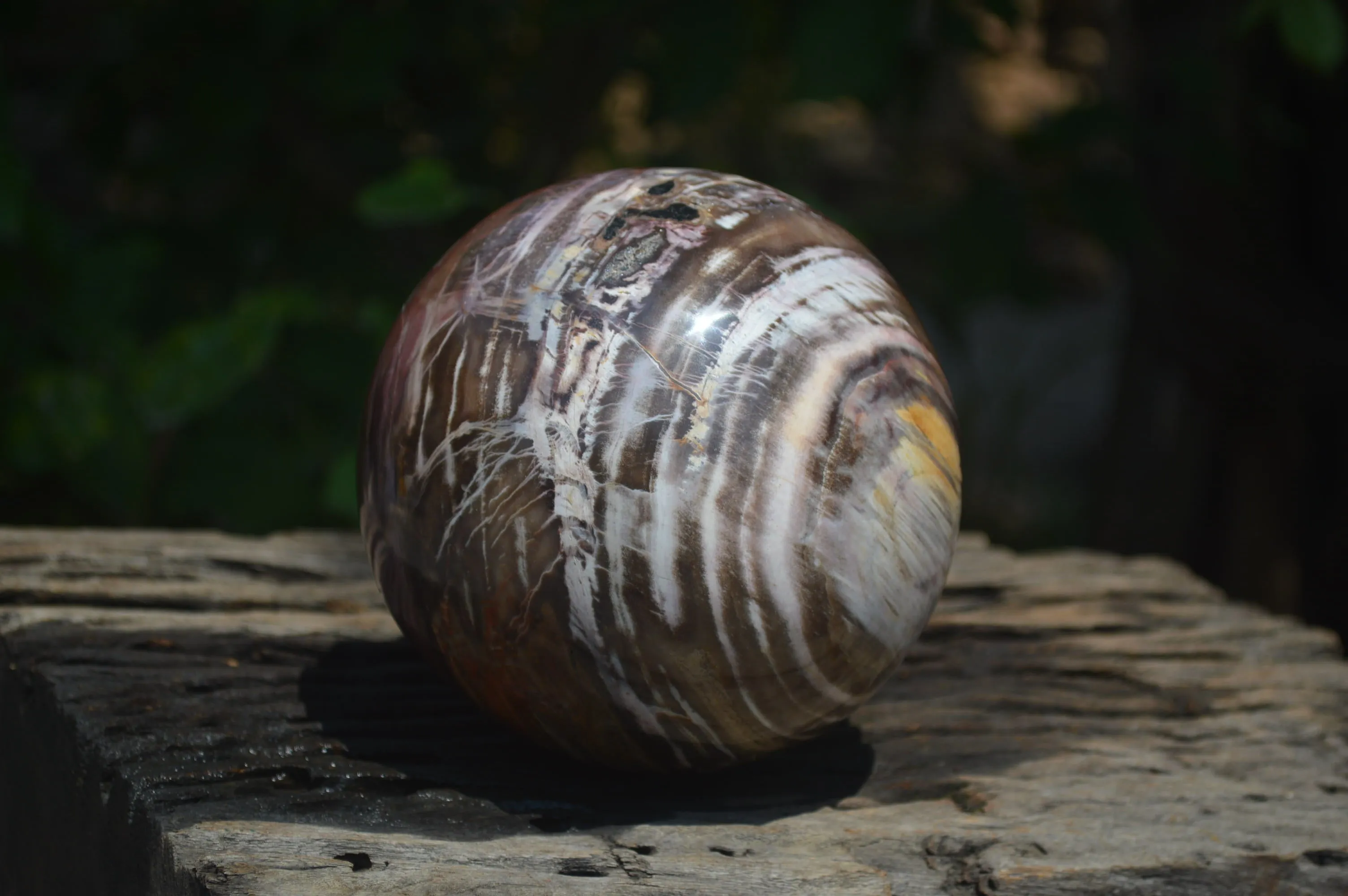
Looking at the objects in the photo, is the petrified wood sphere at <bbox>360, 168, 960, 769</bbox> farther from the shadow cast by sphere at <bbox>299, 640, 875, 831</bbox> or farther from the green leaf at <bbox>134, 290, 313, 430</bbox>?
the green leaf at <bbox>134, 290, 313, 430</bbox>

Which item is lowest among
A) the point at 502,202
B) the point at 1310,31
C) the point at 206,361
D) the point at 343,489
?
the point at 343,489

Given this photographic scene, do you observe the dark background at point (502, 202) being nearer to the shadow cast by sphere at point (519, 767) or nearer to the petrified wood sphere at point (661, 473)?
the shadow cast by sphere at point (519, 767)

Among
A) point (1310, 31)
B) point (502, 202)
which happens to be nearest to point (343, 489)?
point (502, 202)

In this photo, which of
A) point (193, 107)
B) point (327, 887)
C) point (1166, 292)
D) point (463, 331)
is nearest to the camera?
point (327, 887)

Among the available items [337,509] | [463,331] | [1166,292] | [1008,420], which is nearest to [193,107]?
[337,509]

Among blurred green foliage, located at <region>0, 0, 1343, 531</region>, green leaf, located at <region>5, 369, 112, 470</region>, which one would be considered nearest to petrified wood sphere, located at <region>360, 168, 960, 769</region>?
blurred green foliage, located at <region>0, 0, 1343, 531</region>

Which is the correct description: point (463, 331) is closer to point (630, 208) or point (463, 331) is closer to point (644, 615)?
point (630, 208)

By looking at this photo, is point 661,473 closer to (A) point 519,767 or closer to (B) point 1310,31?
(A) point 519,767

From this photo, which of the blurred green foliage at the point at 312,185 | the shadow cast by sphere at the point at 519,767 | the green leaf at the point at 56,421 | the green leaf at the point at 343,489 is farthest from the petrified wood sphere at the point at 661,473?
the green leaf at the point at 56,421
